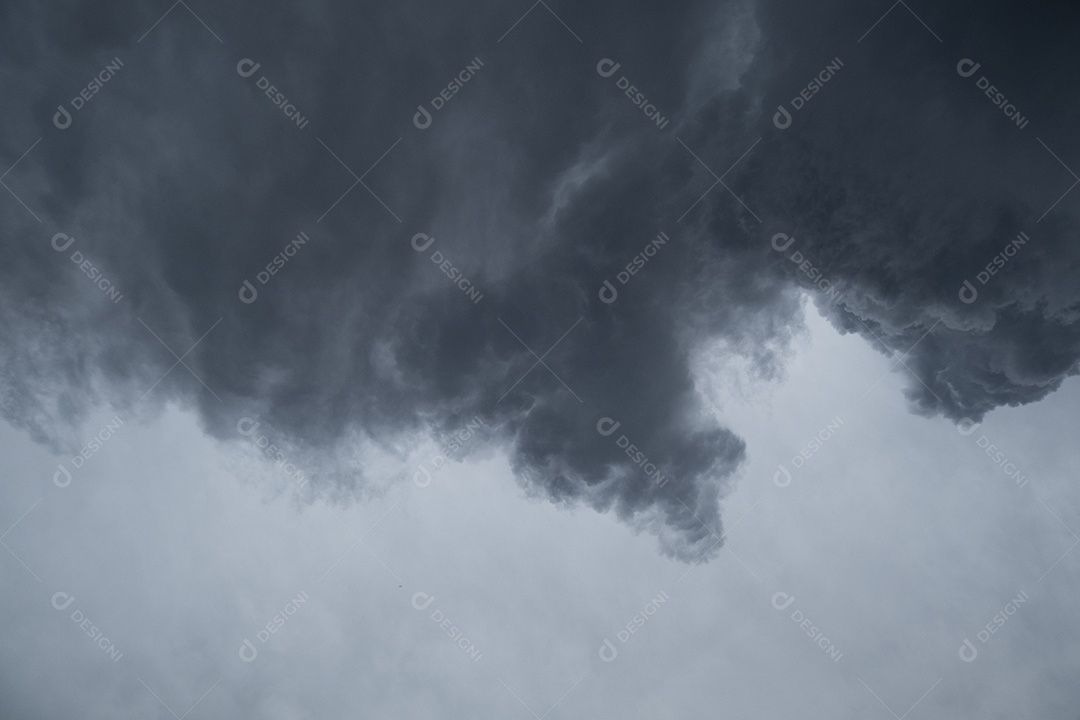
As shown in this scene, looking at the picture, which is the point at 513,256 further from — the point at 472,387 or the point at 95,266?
the point at 95,266

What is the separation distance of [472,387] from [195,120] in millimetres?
23011

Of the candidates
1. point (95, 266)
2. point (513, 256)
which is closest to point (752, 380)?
point (513, 256)

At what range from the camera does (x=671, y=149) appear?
32906mm

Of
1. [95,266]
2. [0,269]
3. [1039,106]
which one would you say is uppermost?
[1039,106]
